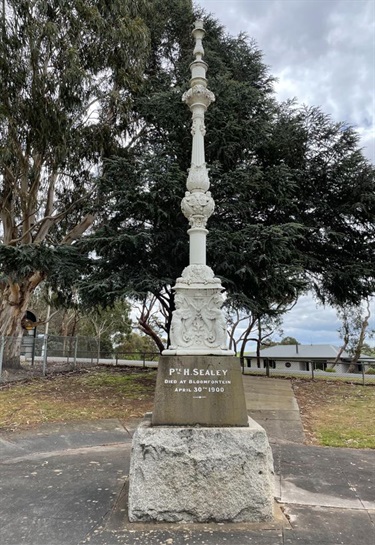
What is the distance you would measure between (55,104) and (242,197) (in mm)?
7318

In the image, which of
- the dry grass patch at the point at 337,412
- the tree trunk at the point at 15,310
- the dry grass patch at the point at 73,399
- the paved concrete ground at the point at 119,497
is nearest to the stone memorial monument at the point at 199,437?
the paved concrete ground at the point at 119,497

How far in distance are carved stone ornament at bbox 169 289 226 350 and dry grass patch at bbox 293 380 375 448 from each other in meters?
4.03

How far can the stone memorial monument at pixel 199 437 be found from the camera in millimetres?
4020

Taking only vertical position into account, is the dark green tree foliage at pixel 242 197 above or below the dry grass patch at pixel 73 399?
above

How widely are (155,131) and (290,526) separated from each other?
1468 centimetres

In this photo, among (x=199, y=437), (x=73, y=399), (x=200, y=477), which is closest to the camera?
(x=200, y=477)

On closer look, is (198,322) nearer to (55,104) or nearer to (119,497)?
(119,497)

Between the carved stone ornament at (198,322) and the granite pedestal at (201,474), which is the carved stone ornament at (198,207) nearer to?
the carved stone ornament at (198,322)

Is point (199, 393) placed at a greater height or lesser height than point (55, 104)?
lesser

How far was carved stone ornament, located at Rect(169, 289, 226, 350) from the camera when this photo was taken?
4934 mm

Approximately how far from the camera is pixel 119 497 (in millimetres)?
4531

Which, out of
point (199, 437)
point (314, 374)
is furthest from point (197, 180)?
point (314, 374)

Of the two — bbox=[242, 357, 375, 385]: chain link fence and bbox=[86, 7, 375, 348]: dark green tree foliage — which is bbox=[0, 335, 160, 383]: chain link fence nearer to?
bbox=[86, 7, 375, 348]: dark green tree foliage

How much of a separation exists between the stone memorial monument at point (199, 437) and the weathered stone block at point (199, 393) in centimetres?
1
